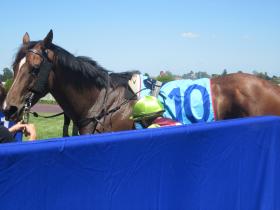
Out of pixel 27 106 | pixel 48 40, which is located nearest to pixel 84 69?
pixel 48 40

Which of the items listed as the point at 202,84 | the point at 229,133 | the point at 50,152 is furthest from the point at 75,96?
the point at 50,152

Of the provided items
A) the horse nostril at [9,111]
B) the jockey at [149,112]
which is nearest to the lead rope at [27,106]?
the horse nostril at [9,111]

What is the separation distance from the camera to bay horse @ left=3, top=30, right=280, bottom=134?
441cm

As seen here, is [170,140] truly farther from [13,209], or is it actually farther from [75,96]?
[75,96]

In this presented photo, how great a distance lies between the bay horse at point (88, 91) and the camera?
4.41m

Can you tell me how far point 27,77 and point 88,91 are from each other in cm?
68

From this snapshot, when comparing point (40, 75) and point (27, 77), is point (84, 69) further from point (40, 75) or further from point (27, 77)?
point (27, 77)

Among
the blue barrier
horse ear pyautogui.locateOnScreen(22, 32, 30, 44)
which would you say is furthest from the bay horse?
the blue barrier

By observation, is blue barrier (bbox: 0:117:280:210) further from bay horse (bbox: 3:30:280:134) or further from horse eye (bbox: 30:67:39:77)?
horse eye (bbox: 30:67:39:77)

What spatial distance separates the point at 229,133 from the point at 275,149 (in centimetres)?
63

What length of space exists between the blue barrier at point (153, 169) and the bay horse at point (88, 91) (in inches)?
54.1

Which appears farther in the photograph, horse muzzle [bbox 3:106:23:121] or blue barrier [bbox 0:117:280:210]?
horse muzzle [bbox 3:106:23:121]

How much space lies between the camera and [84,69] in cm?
468

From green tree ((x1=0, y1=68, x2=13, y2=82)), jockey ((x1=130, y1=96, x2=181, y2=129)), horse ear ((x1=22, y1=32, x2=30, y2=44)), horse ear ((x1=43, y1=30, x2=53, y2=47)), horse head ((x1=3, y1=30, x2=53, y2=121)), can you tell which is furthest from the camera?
green tree ((x1=0, y1=68, x2=13, y2=82))
